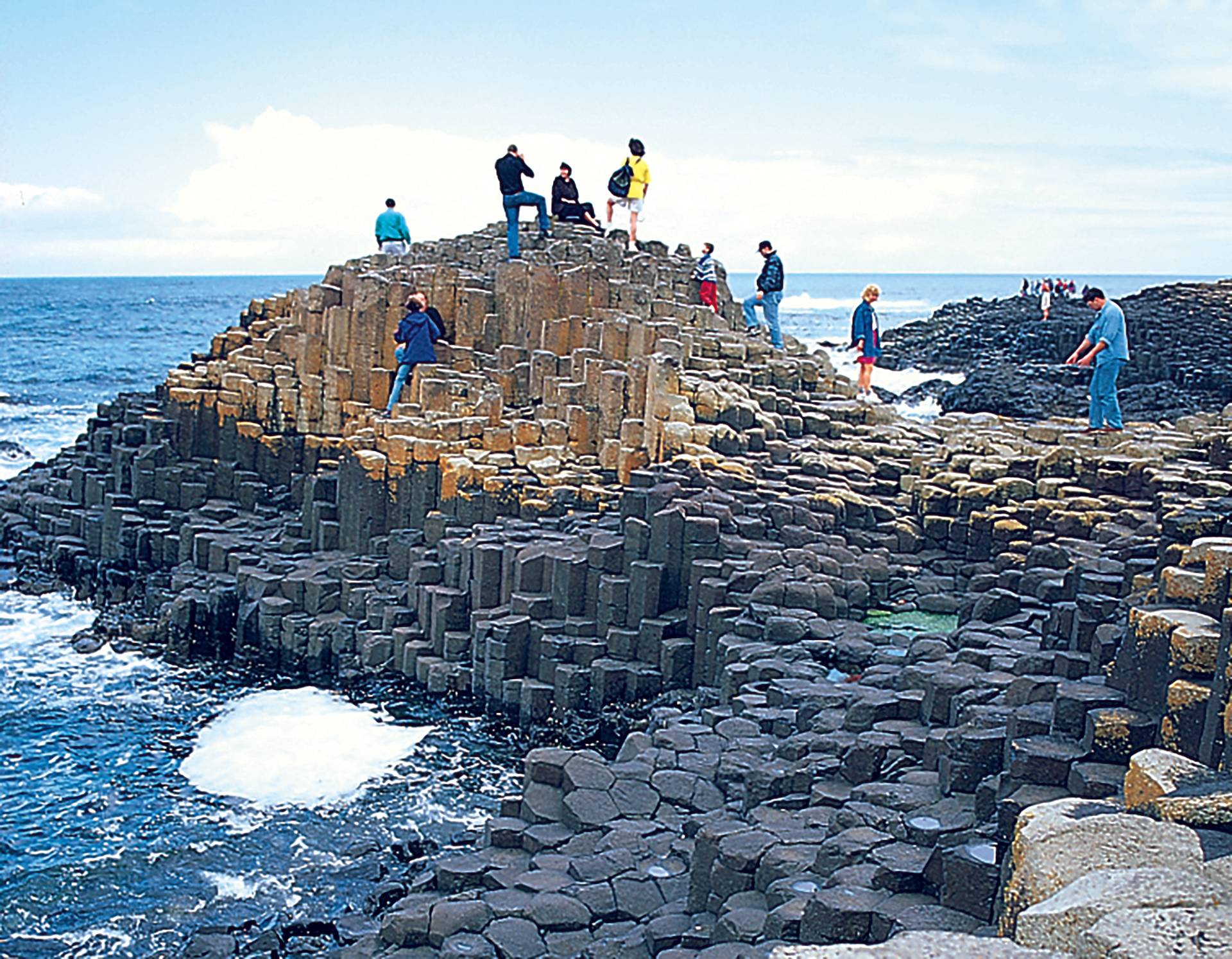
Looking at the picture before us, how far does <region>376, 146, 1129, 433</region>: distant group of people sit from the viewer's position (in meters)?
15.1

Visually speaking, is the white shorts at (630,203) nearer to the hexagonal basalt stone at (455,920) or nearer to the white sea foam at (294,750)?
the white sea foam at (294,750)

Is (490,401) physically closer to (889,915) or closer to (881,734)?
(881,734)

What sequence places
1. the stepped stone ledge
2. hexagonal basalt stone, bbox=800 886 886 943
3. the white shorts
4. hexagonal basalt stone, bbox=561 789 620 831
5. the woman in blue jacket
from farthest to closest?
the white shorts, the woman in blue jacket, hexagonal basalt stone, bbox=561 789 620 831, the stepped stone ledge, hexagonal basalt stone, bbox=800 886 886 943

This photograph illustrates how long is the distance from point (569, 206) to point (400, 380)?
675 cm

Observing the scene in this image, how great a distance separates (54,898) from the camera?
1012 centimetres

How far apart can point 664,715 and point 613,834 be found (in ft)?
9.38

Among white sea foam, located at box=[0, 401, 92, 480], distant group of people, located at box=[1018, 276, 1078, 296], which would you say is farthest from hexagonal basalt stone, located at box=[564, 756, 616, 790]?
distant group of people, located at box=[1018, 276, 1078, 296]

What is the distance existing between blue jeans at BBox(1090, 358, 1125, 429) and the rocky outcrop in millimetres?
11465

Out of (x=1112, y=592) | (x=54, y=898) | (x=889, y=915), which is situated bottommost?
(x=54, y=898)

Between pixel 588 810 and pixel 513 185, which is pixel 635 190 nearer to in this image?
pixel 513 185

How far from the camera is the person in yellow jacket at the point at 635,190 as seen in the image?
68.4ft

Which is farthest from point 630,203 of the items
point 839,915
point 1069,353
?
point 1069,353

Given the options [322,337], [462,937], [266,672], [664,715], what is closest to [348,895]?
[462,937]

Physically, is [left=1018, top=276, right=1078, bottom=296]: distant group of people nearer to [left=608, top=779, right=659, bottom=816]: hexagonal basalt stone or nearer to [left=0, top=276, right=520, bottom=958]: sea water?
[left=0, top=276, right=520, bottom=958]: sea water
